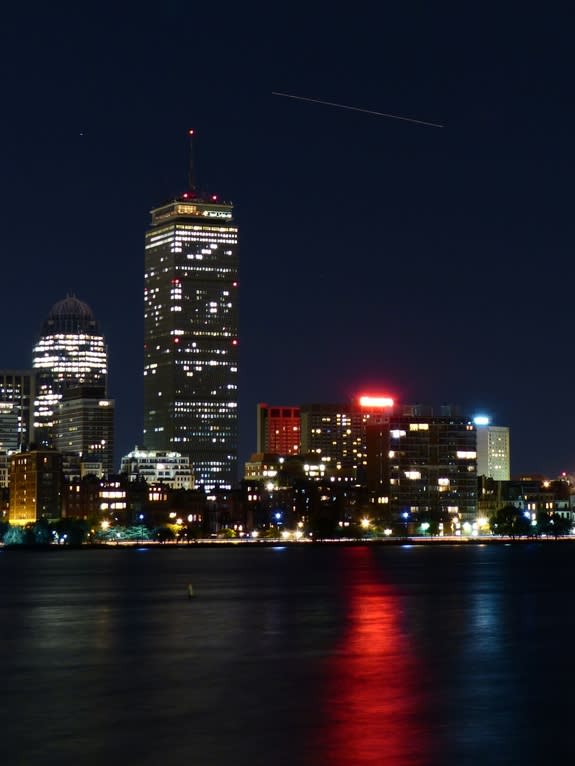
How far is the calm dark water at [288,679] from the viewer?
136ft

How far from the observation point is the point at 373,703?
1930 inches

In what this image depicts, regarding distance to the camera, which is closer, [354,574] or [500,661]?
[500,661]

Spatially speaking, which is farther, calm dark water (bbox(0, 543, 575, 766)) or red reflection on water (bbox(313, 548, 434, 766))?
calm dark water (bbox(0, 543, 575, 766))

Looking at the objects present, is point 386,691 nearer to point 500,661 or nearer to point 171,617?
point 500,661

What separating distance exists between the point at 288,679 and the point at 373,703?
27.5ft

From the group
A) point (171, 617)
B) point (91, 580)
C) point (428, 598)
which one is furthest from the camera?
point (91, 580)

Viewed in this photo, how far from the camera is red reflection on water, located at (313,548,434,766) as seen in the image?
39.9 meters

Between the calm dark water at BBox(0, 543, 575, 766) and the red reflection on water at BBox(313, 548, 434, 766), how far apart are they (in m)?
0.09

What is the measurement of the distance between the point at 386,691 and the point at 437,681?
14.0ft

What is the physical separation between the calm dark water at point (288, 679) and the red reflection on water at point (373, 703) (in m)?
0.09

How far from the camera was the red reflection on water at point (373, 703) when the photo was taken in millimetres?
39906

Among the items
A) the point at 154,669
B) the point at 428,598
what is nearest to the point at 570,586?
the point at 428,598

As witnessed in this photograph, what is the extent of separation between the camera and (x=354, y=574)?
157000mm

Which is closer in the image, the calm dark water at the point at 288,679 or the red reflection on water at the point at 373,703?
the red reflection on water at the point at 373,703
